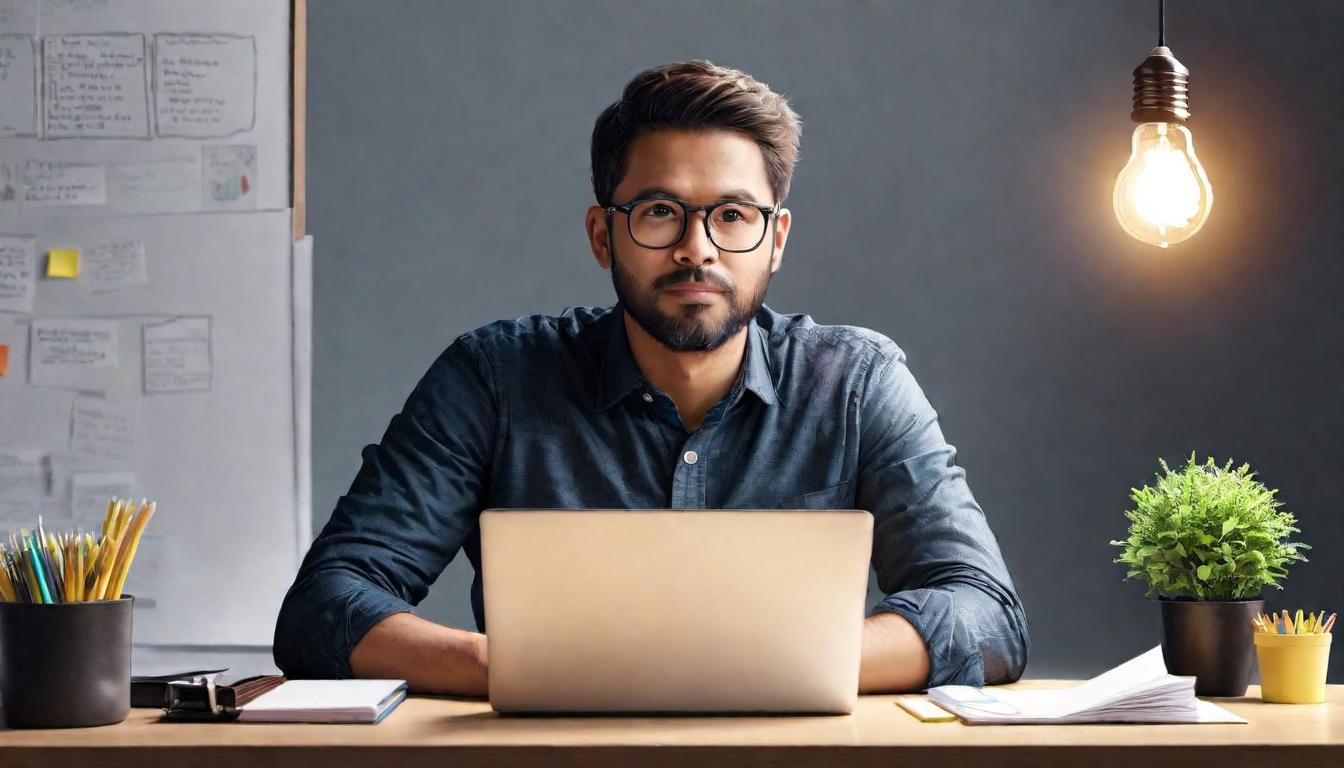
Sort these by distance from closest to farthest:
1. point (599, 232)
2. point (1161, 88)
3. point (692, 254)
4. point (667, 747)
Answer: point (667, 747) → point (1161, 88) → point (692, 254) → point (599, 232)

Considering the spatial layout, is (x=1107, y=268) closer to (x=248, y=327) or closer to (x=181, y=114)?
(x=248, y=327)

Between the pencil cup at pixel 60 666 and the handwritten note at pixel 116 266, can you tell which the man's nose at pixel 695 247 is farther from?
the handwritten note at pixel 116 266

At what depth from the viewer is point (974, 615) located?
144cm

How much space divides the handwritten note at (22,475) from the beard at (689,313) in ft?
5.07

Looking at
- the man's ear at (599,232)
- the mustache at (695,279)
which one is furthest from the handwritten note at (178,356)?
the mustache at (695,279)

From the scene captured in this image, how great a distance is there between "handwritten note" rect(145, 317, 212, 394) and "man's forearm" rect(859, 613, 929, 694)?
1.81m

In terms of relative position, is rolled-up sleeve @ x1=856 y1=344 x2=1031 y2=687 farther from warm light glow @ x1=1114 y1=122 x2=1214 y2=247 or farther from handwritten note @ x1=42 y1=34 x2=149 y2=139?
handwritten note @ x1=42 y1=34 x2=149 y2=139

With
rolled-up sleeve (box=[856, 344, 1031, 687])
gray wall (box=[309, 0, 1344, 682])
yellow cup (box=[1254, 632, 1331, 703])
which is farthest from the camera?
gray wall (box=[309, 0, 1344, 682])

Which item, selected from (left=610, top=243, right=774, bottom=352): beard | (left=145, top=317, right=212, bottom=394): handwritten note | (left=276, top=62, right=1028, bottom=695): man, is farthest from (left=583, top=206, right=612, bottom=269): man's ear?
(left=145, top=317, right=212, bottom=394): handwritten note

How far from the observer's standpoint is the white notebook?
3.52ft

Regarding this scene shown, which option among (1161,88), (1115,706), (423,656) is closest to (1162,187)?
→ (1161,88)

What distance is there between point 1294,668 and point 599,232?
44.2 inches

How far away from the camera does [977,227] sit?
8.72 ft

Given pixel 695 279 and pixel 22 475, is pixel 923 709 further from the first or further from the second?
pixel 22 475
